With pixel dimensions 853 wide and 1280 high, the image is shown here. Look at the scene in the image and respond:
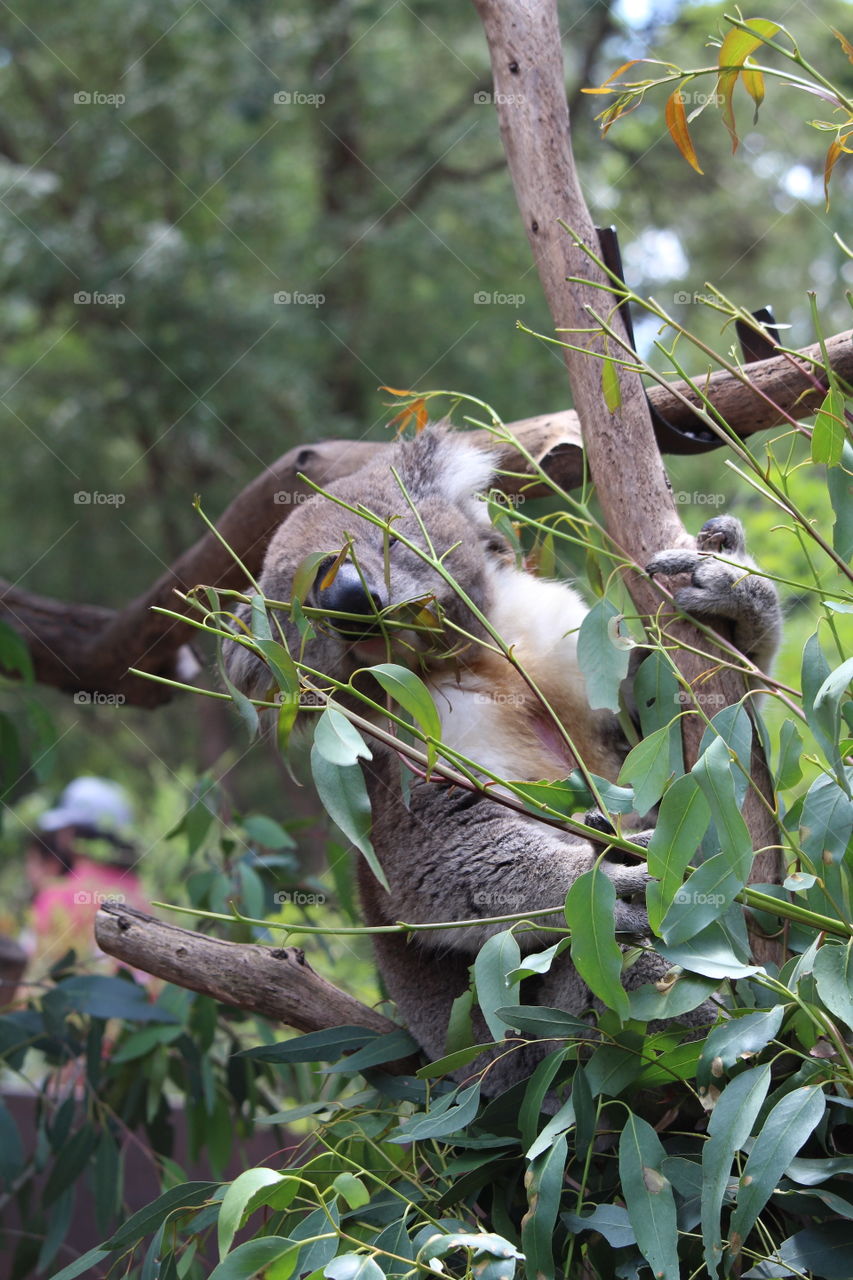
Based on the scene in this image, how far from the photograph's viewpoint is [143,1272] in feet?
4.97

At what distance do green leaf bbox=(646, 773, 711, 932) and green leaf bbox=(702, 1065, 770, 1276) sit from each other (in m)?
0.17

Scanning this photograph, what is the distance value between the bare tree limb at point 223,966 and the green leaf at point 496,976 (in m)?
0.61

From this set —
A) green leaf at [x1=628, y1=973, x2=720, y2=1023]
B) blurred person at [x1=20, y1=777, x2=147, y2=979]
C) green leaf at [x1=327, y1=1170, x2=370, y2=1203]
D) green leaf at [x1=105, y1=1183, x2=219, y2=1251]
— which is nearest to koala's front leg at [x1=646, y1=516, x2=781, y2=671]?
green leaf at [x1=628, y1=973, x2=720, y2=1023]

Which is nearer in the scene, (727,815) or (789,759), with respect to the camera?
(727,815)

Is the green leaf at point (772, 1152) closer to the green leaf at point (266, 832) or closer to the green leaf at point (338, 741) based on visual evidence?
the green leaf at point (338, 741)

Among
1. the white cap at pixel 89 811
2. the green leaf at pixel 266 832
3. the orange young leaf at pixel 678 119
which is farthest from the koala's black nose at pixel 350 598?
the white cap at pixel 89 811

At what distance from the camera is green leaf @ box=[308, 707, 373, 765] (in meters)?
1.11

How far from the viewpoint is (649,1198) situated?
1148mm

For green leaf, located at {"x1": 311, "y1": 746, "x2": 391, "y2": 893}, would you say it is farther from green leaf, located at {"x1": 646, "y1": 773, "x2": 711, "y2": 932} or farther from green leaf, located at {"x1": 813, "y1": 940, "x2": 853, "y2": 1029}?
green leaf, located at {"x1": 813, "y1": 940, "x2": 853, "y2": 1029}

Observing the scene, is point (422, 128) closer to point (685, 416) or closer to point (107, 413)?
point (107, 413)

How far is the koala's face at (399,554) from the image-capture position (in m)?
1.77

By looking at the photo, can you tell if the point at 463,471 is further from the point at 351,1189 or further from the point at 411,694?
the point at 351,1189

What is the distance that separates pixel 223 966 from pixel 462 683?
0.68 m

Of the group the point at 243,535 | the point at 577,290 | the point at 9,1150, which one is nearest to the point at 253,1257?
the point at 577,290
